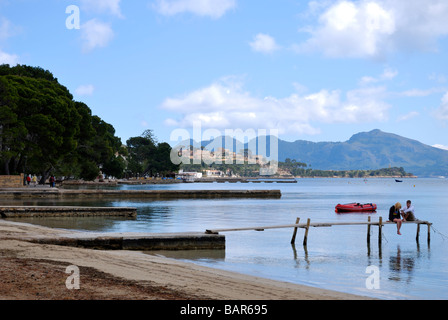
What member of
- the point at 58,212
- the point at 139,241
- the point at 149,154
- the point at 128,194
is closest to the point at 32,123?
the point at 128,194

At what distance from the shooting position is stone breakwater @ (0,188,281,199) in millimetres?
57594

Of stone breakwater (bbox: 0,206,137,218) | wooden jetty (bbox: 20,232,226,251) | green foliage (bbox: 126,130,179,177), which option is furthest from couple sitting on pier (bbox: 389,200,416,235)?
green foliage (bbox: 126,130,179,177)

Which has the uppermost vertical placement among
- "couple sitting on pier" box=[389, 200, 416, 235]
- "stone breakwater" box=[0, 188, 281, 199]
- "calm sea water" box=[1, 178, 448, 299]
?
"couple sitting on pier" box=[389, 200, 416, 235]

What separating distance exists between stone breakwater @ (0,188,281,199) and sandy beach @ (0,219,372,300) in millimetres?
42304

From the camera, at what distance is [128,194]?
7275cm

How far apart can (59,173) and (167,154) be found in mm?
101170

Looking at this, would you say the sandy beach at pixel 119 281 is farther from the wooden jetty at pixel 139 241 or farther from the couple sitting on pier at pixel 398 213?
the couple sitting on pier at pixel 398 213

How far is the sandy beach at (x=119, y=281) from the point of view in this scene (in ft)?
35.1

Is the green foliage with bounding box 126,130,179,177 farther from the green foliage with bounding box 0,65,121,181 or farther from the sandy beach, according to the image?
the sandy beach

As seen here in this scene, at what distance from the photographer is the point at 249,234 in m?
32.0

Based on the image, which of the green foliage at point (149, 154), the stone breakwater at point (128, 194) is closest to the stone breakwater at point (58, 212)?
the stone breakwater at point (128, 194)

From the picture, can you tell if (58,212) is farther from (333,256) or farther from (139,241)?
(333,256)

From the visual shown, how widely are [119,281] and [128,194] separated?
61.4m

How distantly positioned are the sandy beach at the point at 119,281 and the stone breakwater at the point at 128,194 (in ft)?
139
